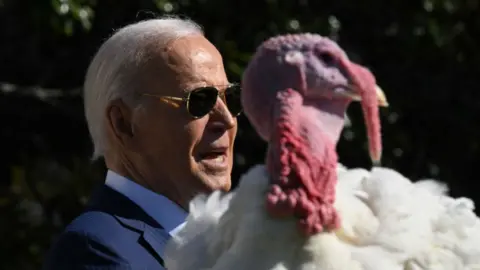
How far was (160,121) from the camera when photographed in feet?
8.27

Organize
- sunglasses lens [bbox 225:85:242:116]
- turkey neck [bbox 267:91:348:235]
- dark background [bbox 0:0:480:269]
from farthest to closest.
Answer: dark background [bbox 0:0:480:269], sunglasses lens [bbox 225:85:242:116], turkey neck [bbox 267:91:348:235]

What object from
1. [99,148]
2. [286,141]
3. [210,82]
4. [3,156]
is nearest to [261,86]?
[286,141]

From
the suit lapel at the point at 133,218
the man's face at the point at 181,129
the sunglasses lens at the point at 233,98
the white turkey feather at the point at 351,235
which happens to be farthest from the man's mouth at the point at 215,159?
the white turkey feather at the point at 351,235

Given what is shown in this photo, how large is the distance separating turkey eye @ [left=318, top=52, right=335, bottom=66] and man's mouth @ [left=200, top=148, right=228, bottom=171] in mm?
785

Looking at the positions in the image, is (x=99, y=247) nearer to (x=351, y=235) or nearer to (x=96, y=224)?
(x=96, y=224)

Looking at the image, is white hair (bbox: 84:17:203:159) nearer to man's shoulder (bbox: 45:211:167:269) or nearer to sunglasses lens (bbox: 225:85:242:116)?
sunglasses lens (bbox: 225:85:242:116)

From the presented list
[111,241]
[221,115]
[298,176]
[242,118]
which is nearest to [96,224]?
[111,241]

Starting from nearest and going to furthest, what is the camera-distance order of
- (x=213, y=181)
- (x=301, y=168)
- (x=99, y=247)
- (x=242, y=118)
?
(x=301, y=168) < (x=99, y=247) < (x=213, y=181) < (x=242, y=118)

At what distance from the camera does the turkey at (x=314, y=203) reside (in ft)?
5.82

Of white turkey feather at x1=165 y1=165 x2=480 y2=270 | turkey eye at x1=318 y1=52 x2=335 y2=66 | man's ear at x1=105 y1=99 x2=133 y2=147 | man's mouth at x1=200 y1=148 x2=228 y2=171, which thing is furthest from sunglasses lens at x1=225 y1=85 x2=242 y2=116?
turkey eye at x1=318 y1=52 x2=335 y2=66

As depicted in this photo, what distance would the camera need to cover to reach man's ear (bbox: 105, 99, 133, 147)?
256 cm

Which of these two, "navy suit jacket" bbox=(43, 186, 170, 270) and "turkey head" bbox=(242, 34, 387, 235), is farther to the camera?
"navy suit jacket" bbox=(43, 186, 170, 270)

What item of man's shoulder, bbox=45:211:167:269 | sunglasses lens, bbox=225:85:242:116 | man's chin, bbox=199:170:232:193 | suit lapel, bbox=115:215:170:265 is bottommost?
man's shoulder, bbox=45:211:167:269

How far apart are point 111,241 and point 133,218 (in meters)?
0.13
